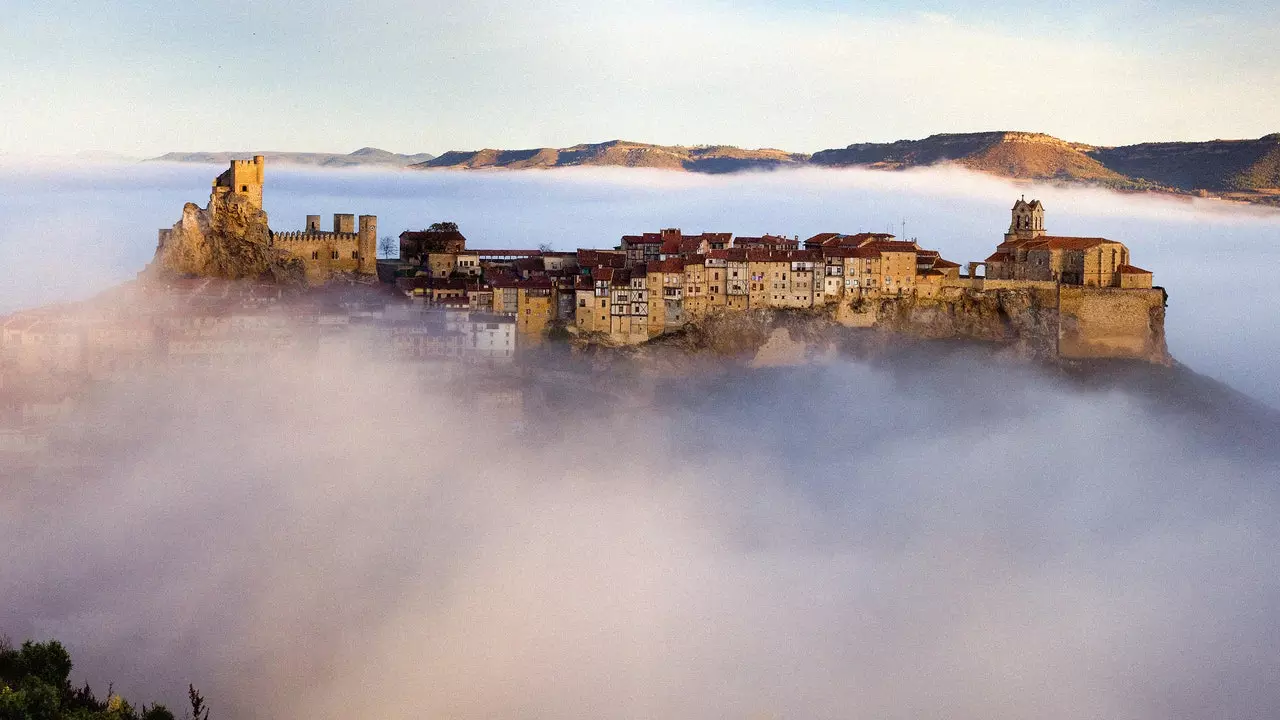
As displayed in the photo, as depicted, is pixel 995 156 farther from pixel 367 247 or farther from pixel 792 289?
pixel 367 247

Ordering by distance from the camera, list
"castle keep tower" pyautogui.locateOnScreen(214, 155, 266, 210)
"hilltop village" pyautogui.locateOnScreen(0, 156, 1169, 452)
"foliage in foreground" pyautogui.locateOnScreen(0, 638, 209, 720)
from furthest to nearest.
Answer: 1. "castle keep tower" pyautogui.locateOnScreen(214, 155, 266, 210)
2. "hilltop village" pyautogui.locateOnScreen(0, 156, 1169, 452)
3. "foliage in foreground" pyautogui.locateOnScreen(0, 638, 209, 720)

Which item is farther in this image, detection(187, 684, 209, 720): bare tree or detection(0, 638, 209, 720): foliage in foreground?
detection(187, 684, 209, 720): bare tree

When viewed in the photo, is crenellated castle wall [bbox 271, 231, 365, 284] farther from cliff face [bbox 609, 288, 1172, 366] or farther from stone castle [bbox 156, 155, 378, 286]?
cliff face [bbox 609, 288, 1172, 366]

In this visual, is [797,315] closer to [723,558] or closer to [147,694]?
[723,558]

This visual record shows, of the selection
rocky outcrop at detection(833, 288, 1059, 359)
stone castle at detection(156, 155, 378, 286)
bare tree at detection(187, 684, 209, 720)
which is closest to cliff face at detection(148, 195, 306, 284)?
stone castle at detection(156, 155, 378, 286)

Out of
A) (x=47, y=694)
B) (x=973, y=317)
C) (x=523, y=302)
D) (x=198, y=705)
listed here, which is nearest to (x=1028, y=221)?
(x=973, y=317)

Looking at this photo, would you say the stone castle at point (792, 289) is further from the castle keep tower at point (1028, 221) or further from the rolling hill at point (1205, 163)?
the rolling hill at point (1205, 163)

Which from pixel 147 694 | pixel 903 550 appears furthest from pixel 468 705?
pixel 903 550
